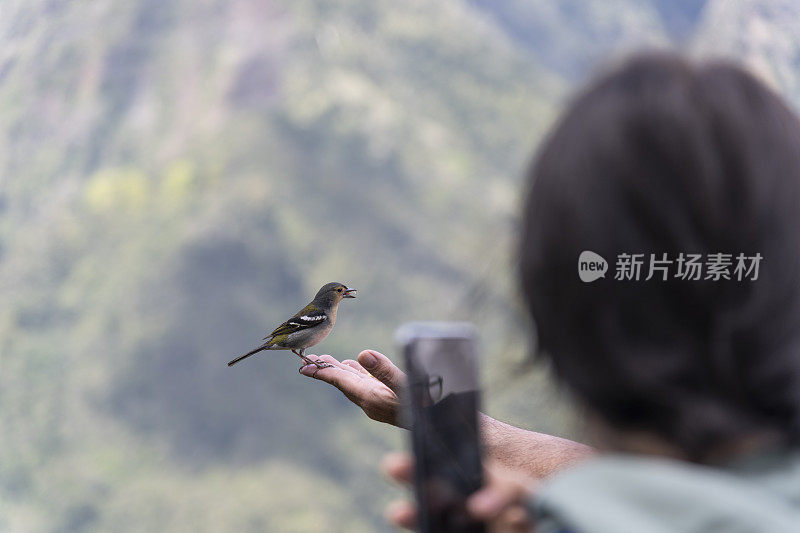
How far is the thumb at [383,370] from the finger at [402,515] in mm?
1365

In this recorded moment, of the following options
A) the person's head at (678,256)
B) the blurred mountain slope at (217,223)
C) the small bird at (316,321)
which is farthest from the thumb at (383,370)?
the blurred mountain slope at (217,223)

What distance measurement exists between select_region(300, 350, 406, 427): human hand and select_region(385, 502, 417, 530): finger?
128 cm

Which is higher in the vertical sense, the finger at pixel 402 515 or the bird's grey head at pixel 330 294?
the bird's grey head at pixel 330 294

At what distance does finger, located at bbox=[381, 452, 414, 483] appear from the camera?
1.41m

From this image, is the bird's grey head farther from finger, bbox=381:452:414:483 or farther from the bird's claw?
finger, bbox=381:452:414:483

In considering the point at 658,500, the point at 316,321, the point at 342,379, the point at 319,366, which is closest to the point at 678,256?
the point at 658,500

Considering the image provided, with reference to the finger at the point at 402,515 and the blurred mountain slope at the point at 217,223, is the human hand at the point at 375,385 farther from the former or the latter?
the blurred mountain slope at the point at 217,223

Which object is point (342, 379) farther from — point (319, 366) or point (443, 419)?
point (443, 419)

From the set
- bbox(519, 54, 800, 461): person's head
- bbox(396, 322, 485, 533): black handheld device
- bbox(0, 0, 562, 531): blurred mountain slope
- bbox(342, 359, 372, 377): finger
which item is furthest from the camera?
bbox(0, 0, 562, 531): blurred mountain slope

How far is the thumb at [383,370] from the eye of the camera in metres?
2.81

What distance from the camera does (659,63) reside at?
1.32 m

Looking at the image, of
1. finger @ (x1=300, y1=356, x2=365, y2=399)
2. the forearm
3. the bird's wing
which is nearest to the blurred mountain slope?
the bird's wing

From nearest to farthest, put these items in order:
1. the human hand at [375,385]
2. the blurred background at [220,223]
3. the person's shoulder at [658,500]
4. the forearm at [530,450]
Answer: the person's shoulder at [658,500], the forearm at [530,450], the human hand at [375,385], the blurred background at [220,223]

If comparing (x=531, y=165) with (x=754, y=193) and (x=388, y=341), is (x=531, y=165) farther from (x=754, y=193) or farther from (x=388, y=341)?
(x=388, y=341)
